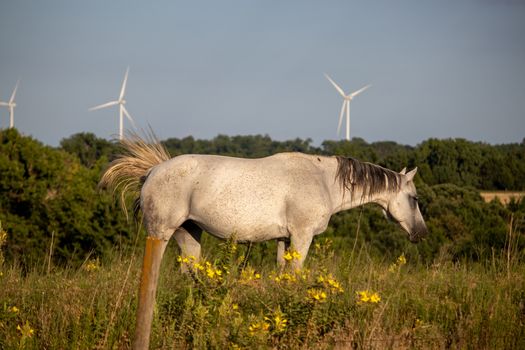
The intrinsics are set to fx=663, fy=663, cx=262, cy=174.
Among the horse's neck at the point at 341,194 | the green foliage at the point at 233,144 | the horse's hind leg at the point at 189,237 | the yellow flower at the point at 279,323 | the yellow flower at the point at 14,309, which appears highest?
the green foliage at the point at 233,144

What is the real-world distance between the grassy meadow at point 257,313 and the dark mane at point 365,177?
2052 mm

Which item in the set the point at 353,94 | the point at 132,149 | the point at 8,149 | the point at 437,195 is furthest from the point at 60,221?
the point at 132,149

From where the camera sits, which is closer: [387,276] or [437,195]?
[387,276]

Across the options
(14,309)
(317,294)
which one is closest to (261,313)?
(317,294)

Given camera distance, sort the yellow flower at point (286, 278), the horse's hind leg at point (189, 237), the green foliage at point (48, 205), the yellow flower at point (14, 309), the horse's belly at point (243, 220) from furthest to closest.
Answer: the green foliage at point (48, 205) → the horse's hind leg at point (189, 237) → the horse's belly at point (243, 220) → the yellow flower at point (14, 309) → the yellow flower at point (286, 278)

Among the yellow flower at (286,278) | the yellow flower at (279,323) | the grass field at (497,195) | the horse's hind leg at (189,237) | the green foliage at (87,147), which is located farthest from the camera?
the green foliage at (87,147)

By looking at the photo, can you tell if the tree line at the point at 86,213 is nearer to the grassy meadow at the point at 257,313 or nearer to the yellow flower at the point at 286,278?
the grassy meadow at the point at 257,313

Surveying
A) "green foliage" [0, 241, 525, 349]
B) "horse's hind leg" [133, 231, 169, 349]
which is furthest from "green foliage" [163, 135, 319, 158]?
"horse's hind leg" [133, 231, 169, 349]

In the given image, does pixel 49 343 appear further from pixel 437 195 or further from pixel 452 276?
pixel 437 195

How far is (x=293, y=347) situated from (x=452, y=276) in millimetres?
3381

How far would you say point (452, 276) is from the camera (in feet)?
27.6

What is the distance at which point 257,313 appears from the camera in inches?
257

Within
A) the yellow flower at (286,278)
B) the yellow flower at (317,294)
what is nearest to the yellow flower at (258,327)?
the yellow flower at (317,294)

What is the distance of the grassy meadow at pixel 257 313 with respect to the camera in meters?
5.79
